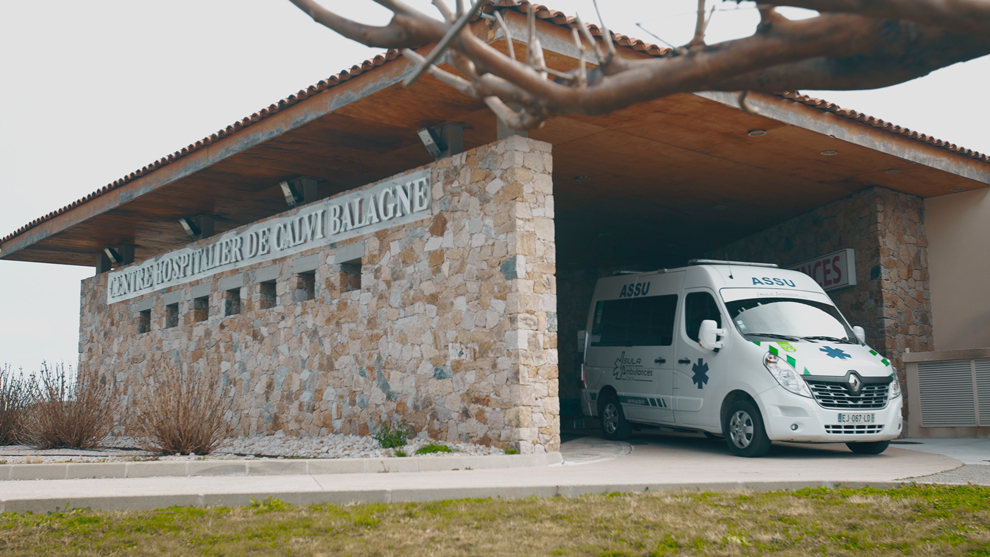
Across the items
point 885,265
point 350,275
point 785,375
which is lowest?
point 785,375

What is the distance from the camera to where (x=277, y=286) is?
1435cm

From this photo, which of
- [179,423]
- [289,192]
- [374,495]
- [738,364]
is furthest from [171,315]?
[374,495]

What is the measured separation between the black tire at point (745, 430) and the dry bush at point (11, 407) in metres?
11.4

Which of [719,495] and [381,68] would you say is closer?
[719,495]

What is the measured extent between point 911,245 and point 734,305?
19.5 feet

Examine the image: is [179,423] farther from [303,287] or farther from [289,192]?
[289,192]

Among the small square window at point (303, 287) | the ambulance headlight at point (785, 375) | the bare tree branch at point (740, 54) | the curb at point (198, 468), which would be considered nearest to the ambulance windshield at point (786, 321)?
the ambulance headlight at point (785, 375)

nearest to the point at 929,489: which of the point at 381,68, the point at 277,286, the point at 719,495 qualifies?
the point at 719,495

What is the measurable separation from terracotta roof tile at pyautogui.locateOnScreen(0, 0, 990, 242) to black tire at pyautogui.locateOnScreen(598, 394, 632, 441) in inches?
197

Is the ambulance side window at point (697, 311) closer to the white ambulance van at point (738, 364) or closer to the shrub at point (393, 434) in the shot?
the white ambulance van at point (738, 364)

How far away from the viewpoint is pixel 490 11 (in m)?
8.59

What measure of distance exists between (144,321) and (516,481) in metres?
13.8

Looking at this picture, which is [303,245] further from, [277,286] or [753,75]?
[753,75]

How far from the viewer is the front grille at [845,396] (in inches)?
385
